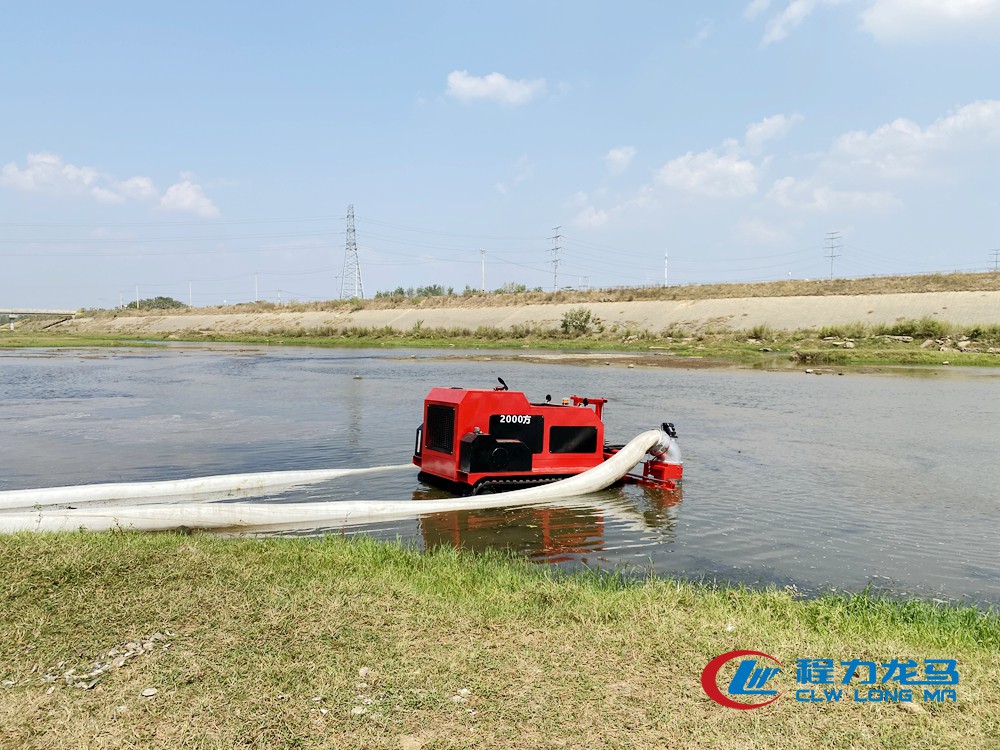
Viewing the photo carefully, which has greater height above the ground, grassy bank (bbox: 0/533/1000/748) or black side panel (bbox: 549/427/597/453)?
black side panel (bbox: 549/427/597/453)

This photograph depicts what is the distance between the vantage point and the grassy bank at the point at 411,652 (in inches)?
154

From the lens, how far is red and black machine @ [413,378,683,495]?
10500mm

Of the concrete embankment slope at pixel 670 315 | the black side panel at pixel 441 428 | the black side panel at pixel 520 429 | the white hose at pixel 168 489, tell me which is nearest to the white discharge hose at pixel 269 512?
the white hose at pixel 168 489

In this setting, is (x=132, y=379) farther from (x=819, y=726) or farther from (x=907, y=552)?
(x=819, y=726)

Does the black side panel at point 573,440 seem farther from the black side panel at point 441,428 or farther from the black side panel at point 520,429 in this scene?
the black side panel at point 441,428

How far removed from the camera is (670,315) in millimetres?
65562

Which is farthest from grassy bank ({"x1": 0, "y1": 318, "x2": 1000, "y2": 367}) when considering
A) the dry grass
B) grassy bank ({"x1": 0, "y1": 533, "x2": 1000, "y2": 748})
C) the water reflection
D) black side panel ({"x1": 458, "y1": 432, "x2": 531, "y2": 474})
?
grassy bank ({"x1": 0, "y1": 533, "x2": 1000, "y2": 748})

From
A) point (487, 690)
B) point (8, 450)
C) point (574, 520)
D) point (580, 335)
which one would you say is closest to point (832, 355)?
point (580, 335)

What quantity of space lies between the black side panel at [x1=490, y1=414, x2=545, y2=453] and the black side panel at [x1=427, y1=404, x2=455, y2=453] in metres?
0.61

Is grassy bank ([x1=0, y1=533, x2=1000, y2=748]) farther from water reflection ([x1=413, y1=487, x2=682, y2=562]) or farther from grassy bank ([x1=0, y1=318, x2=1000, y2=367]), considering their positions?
grassy bank ([x1=0, y1=318, x2=1000, y2=367])

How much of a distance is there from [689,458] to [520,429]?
16.3 ft

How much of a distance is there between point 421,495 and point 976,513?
25.6ft

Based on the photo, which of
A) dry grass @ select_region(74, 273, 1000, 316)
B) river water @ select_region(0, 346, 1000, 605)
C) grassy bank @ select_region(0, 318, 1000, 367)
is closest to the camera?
river water @ select_region(0, 346, 1000, 605)

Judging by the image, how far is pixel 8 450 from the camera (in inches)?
560
